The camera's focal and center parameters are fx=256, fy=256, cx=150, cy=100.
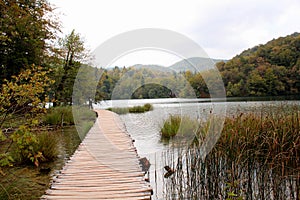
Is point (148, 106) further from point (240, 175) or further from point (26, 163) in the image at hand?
point (240, 175)

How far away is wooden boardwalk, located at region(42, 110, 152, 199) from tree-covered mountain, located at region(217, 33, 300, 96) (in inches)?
987

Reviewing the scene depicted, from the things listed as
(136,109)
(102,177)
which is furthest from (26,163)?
(136,109)

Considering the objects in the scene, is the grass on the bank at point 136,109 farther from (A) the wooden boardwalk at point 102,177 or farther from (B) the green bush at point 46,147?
(A) the wooden boardwalk at point 102,177

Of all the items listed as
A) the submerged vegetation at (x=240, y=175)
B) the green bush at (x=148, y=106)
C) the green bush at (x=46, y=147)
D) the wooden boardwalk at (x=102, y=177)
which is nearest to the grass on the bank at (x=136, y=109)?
the green bush at (x=148, y=106)

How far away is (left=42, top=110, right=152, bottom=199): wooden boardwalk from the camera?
246 cm

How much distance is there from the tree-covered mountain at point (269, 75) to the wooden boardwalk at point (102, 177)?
25.1m

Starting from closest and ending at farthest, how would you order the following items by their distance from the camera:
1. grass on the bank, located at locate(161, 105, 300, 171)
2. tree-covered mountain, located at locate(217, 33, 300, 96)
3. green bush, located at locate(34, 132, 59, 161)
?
grass on the bank, located at locate(161, 105, 300, 171), green bush, located at locate(34, 132, 59, 161), tree-covered mountain, located at locate(217, 33, 300, 96)

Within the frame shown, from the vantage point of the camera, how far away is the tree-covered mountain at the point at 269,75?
2697 cm

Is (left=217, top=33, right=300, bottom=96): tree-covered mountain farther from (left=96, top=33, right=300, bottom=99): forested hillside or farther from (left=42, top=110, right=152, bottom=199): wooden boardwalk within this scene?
(left=42, top=110, right=152, bottom=199): wooden boardwalk

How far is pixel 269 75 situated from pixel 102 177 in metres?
28.1

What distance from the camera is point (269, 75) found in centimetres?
2745

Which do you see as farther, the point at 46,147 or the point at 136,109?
the point at 136,109

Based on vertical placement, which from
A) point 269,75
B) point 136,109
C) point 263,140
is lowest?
point 136,109

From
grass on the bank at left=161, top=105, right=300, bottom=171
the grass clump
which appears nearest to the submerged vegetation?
grass on the bank at left=161, top=105, right=300, bottom=171
